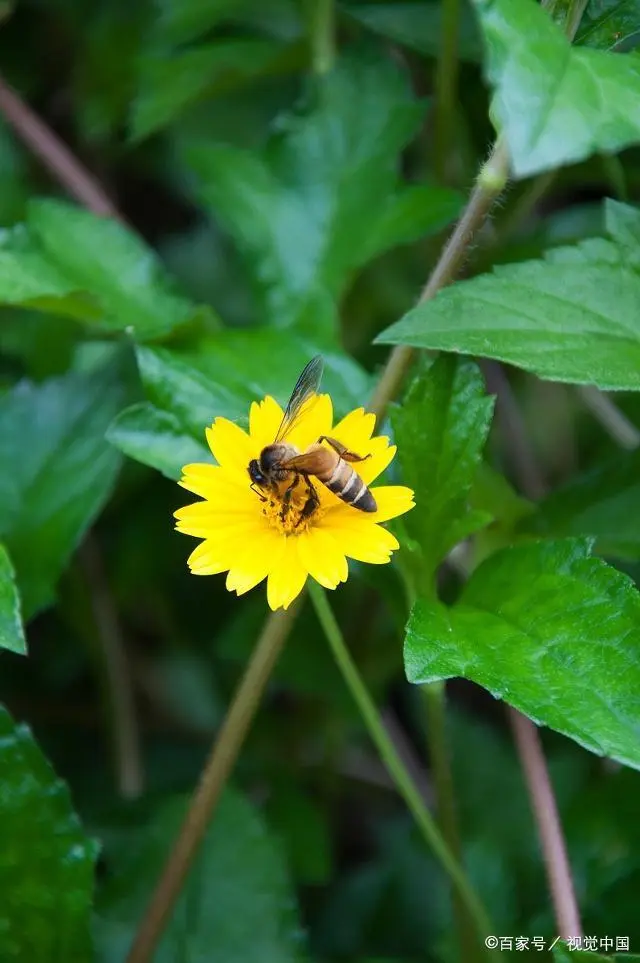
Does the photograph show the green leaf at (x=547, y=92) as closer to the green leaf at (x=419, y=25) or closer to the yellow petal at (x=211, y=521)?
the yellow petal at (x=211, y=521)

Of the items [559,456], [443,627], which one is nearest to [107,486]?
[443,627]

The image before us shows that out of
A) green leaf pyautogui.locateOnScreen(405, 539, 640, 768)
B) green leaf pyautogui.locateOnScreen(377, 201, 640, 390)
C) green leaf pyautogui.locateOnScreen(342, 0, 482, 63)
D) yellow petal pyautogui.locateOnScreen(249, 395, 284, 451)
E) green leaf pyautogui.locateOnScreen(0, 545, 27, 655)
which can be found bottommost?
green leaf pyautogui.locateOnScreen(405, 539, 640, 768)

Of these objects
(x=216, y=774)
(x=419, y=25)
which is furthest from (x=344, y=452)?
(x=419, y=25)

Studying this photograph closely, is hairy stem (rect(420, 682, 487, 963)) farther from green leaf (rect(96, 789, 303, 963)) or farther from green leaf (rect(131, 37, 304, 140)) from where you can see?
green leaf (rect(131, 37, 304, 140))

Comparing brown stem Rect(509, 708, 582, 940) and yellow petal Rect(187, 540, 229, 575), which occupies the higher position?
yellow petal Rect(187, 540, 229, 575)

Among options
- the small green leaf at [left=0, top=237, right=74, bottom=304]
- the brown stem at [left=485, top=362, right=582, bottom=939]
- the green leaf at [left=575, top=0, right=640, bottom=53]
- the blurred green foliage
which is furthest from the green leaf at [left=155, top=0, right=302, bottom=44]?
the brown stem at [left=485, top=362, right=582, bottom=939]
